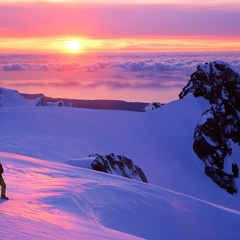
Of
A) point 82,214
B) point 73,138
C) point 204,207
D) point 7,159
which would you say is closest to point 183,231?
point 204,207

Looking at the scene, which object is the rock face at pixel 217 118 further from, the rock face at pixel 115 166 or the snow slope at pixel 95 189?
the rock face at pixel 115 166

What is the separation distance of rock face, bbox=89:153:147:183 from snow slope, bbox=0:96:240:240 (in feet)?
3.01

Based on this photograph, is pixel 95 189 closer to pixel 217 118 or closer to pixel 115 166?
pixel 115 166

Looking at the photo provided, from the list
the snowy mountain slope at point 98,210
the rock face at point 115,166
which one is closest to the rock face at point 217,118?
the rock face at point 115,166

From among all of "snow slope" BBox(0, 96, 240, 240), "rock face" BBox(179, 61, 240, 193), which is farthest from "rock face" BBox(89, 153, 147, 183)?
"rock face" BBox(179, 61, 240, 193)

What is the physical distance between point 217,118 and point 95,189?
40644 mm

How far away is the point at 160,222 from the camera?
17656mm

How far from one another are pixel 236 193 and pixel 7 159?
31232mm

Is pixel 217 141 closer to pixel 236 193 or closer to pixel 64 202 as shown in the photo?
pixel 236 193

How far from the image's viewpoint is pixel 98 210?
53.5ft

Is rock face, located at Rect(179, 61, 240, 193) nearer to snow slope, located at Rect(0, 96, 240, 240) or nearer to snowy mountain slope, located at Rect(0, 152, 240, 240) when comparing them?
snow slope, located at Rect(0, 96, 240, 240)

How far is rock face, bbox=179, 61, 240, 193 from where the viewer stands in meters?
51.8

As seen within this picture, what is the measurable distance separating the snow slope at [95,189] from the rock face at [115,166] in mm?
917

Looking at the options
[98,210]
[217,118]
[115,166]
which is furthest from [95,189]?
[217,118]
